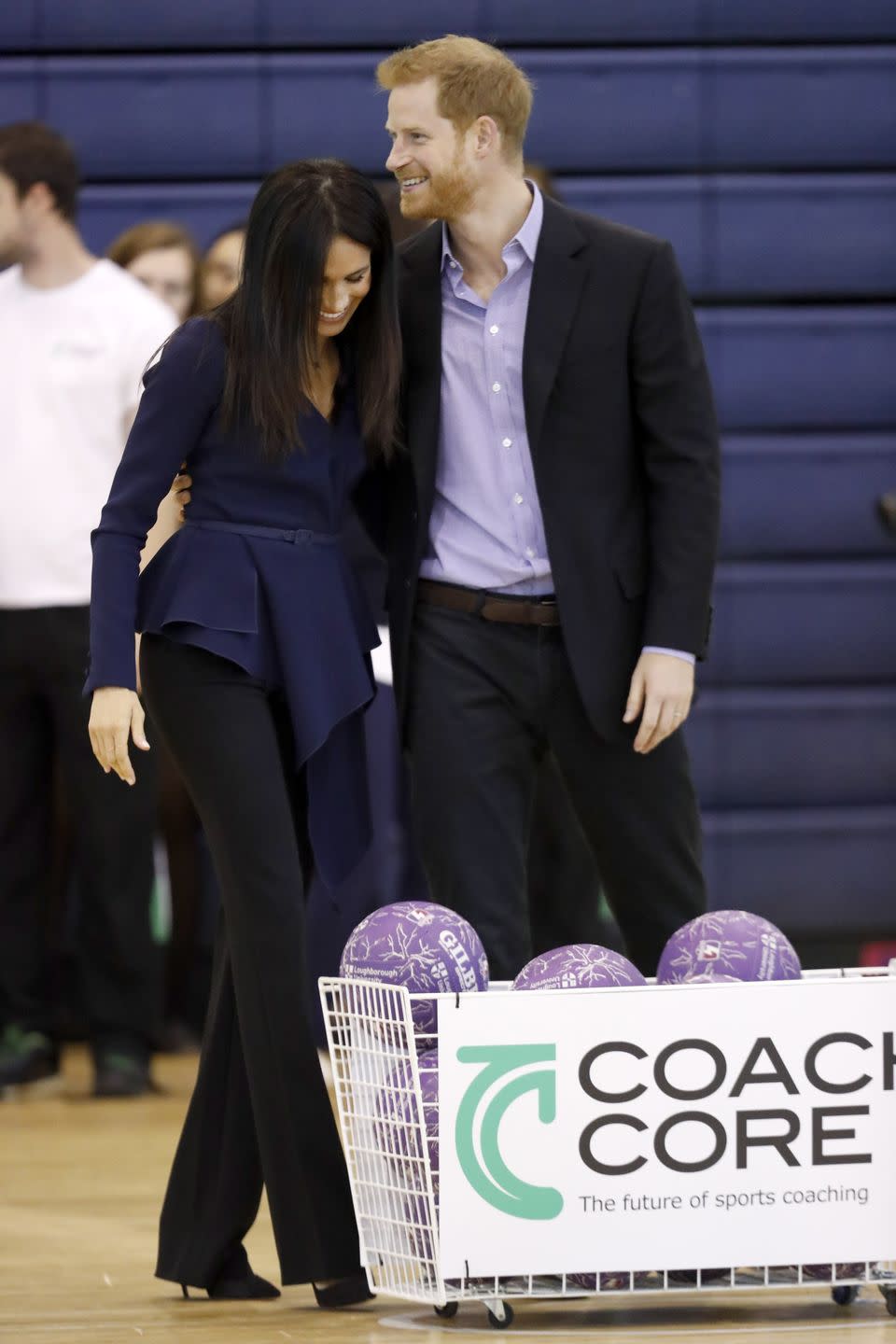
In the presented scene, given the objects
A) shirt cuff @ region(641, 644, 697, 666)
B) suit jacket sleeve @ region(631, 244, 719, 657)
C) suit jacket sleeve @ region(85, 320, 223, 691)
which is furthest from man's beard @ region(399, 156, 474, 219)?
shirt cuff @ region(641, 644, 697, 666)

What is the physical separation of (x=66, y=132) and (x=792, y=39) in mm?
1692

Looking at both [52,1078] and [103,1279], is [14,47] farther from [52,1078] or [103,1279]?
[103,1279]

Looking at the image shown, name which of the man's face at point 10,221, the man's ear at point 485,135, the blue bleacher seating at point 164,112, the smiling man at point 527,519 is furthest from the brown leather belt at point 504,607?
the blue bleacher seating at point 164,112

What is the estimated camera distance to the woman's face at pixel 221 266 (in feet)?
14.1

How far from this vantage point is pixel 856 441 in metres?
5.12

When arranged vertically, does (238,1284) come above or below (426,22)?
below

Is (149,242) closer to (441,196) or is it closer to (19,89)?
(19,89)

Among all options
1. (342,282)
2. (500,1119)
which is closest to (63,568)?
(342,282)

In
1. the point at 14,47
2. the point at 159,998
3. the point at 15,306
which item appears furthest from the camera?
the point at 14,47

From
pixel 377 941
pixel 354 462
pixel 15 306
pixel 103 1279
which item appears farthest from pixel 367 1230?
pixel 15 306

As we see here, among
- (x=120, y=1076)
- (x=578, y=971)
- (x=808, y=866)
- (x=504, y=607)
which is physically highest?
(x=504, y=607)

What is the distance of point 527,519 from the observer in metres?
2.61

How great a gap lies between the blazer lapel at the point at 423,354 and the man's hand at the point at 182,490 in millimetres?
303

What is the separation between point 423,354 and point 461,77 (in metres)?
0.33
